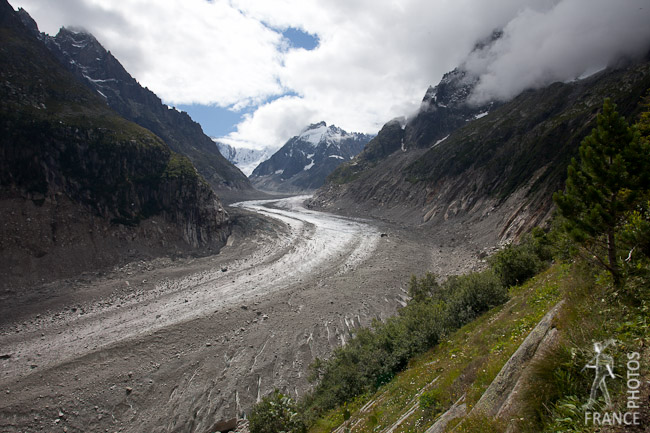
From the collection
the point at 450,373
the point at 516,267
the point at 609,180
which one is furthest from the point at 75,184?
the point at 609,180

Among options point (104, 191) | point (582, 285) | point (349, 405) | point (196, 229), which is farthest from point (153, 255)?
point (582, 285)

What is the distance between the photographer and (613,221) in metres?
9.48

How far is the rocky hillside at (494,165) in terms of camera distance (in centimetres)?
5954

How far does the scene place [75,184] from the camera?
2356 inches

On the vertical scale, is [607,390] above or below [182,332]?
above

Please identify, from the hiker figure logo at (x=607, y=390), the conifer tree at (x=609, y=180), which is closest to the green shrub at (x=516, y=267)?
the conifer tree at (x=609, y=180)

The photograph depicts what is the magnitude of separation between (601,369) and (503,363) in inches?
157

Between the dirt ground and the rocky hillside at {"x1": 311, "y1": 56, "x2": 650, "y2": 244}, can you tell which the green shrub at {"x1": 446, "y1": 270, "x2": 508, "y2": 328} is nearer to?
the dirt ground

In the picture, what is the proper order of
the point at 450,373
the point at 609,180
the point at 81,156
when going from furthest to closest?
the point at 81,156, the point at 450,373, the point at 609,180

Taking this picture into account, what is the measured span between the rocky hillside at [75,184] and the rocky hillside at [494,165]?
6395cm

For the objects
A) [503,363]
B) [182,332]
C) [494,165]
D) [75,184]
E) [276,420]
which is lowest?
[182,332]

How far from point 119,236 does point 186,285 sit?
79.0 feet

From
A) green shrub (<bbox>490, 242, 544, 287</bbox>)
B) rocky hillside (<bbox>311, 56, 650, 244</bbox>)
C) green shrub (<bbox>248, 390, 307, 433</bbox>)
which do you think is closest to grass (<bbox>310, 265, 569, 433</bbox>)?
green shrub (<bbox>248, 390, 307, 433</bbox>)

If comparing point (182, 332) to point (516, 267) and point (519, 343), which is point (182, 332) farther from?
point (516, 267)
